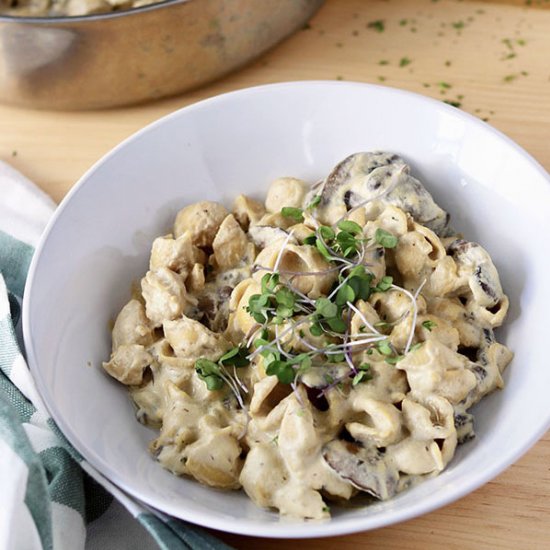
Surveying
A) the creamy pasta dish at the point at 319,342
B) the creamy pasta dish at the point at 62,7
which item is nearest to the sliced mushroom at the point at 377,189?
the creamy pasta dish at the point at 319,342

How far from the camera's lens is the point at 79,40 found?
1.62 metres

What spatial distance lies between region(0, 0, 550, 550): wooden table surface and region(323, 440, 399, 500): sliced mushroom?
81cm

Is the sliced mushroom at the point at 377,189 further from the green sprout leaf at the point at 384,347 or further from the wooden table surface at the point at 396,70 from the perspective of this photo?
the wooden table surface at the point at 396,70

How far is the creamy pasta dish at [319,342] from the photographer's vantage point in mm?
1112

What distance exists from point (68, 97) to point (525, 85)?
927 millimetres

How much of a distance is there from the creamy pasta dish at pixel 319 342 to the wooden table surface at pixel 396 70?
483 mm

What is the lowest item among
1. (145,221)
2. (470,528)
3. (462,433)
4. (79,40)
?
(470,528)

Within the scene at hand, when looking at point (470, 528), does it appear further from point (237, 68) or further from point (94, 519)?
point (237, 68)

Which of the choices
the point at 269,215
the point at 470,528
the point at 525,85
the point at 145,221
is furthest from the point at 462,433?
the point at 525,85

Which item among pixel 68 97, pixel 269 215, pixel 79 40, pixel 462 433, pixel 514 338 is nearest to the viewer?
pixel 462 433

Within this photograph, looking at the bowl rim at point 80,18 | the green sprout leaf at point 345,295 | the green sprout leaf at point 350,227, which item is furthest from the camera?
the bowl rim at point 80,18

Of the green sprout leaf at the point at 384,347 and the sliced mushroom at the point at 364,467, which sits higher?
the green sprout leaf at the point at 384,347

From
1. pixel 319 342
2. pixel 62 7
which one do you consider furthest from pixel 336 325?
pixel 62 7

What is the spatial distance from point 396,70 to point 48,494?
3.95 ft
